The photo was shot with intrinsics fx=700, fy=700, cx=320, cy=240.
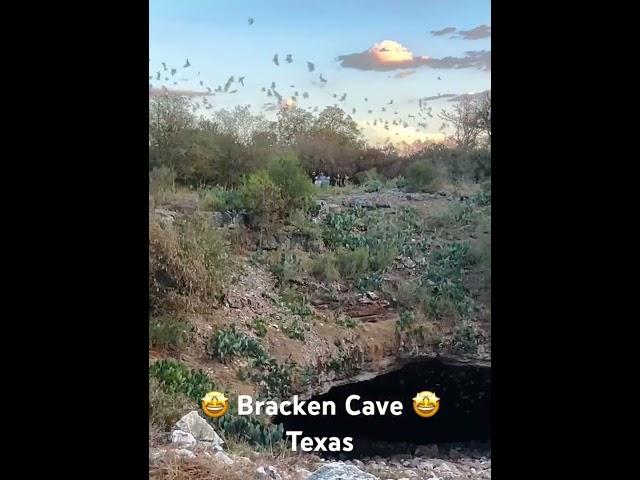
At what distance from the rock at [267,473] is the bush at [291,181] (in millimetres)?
776

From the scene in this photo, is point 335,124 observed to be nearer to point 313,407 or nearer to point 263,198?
point 263,198

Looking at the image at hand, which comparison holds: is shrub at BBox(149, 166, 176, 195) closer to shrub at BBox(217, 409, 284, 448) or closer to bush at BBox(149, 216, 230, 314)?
bush at BBox(149, 216, 230, 314)

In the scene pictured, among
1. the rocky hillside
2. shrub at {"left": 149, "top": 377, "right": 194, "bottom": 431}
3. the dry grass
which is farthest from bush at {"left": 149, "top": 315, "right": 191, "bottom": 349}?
the dry grass

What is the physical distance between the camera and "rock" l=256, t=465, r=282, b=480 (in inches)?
81.5

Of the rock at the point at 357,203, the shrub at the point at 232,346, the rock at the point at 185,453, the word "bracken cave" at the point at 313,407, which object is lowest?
the rock at the point at 185,453

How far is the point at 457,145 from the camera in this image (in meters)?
2.16

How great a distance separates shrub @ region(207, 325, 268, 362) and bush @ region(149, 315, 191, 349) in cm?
8

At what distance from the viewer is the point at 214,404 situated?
83.4 inches

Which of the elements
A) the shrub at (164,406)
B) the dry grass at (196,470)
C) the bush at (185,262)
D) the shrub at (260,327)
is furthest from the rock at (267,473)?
the bush at (185,262)

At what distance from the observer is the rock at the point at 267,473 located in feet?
6.79

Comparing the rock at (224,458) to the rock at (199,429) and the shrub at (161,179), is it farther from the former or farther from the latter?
the shrub at (161,179)
